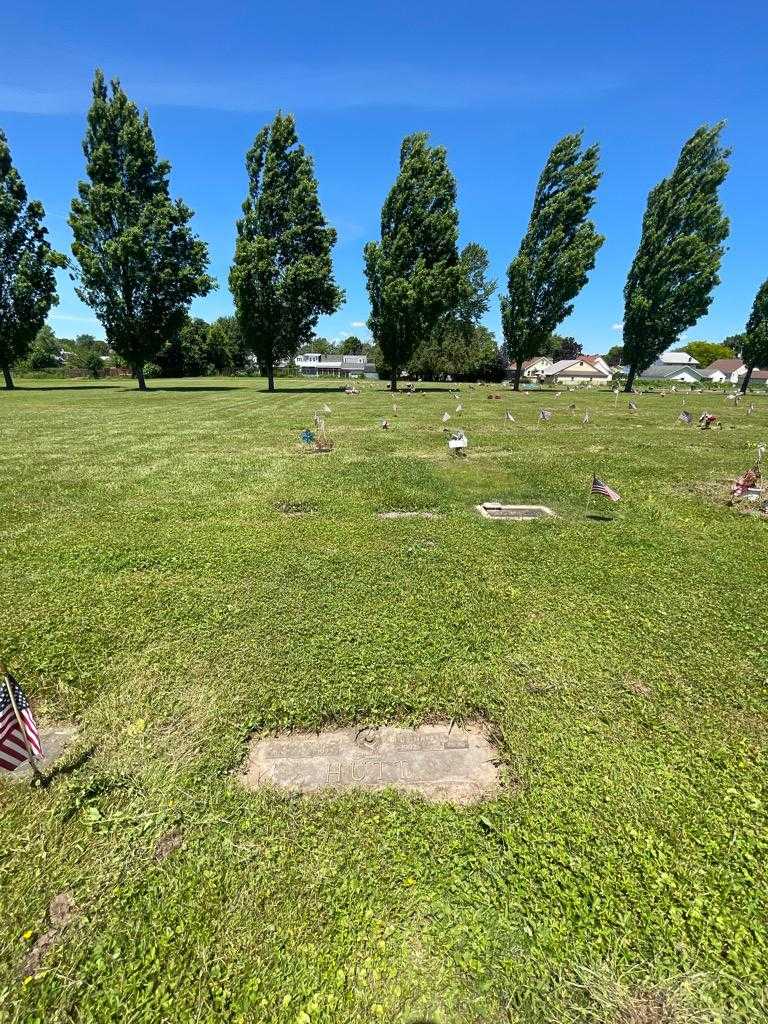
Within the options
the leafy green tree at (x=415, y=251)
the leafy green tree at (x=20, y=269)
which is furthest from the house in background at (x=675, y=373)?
the leafy green tree at (x=20, y=269)

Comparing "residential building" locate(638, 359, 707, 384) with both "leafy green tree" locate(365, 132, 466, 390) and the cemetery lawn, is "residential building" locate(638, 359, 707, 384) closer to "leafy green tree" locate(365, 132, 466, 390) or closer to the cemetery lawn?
"leafy green tree" locate(365, 132, 466, 390)

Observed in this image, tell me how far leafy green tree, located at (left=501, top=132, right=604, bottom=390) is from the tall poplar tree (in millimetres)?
15711

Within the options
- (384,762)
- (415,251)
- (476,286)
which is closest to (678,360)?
(476,286)

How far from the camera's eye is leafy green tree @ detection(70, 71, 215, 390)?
1201 inches

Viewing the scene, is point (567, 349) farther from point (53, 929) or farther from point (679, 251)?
point (53, 929)

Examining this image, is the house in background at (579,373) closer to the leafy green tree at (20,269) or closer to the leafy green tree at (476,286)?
the leafy green tree at (476,286)

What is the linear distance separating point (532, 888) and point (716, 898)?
35.8 inches

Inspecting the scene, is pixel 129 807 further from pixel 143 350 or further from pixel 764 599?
pixel 143 350

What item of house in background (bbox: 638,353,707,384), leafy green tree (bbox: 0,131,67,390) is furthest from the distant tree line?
house in background (bbox: 638,353,707,384)

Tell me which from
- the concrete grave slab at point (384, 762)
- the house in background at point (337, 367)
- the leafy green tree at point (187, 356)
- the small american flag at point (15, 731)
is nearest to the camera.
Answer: the small american flag at point (15, 731)

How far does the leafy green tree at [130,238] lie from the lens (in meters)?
30.5

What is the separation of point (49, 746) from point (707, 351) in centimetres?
16065

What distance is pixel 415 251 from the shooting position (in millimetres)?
32875

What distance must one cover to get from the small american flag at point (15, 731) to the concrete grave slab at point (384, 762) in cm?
127
